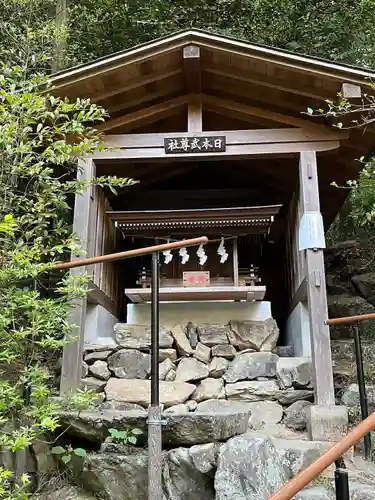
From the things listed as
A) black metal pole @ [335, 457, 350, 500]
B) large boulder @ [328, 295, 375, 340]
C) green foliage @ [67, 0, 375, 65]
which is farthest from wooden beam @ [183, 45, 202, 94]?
green foliage @ [67, 0, 375, 65]

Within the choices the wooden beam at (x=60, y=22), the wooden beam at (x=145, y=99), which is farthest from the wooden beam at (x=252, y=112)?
the wooden beam at (x=60, y=22)

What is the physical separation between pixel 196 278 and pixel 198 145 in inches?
77.5

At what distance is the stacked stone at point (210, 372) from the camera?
16.2 feet

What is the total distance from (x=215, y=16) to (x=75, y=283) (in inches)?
407

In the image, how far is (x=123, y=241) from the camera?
744 centimetres

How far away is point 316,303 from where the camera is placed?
4801 millimetres

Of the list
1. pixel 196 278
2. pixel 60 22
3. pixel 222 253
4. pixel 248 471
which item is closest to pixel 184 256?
pixel 196 278

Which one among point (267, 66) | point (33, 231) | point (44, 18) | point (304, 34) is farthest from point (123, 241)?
point (304, 34)

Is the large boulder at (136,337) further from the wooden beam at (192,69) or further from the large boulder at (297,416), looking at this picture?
the wooden beam at (192,69)

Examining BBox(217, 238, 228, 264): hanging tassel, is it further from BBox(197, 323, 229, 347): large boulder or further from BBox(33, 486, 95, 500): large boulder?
BBox(33, 486, 95, 500): large boulder

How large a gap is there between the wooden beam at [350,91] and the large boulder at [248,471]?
3685mm

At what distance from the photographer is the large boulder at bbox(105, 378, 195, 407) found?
489 cm

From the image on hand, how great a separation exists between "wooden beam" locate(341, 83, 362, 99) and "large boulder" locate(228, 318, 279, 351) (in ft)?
9.99

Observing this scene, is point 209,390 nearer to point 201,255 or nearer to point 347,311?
point 201,255
